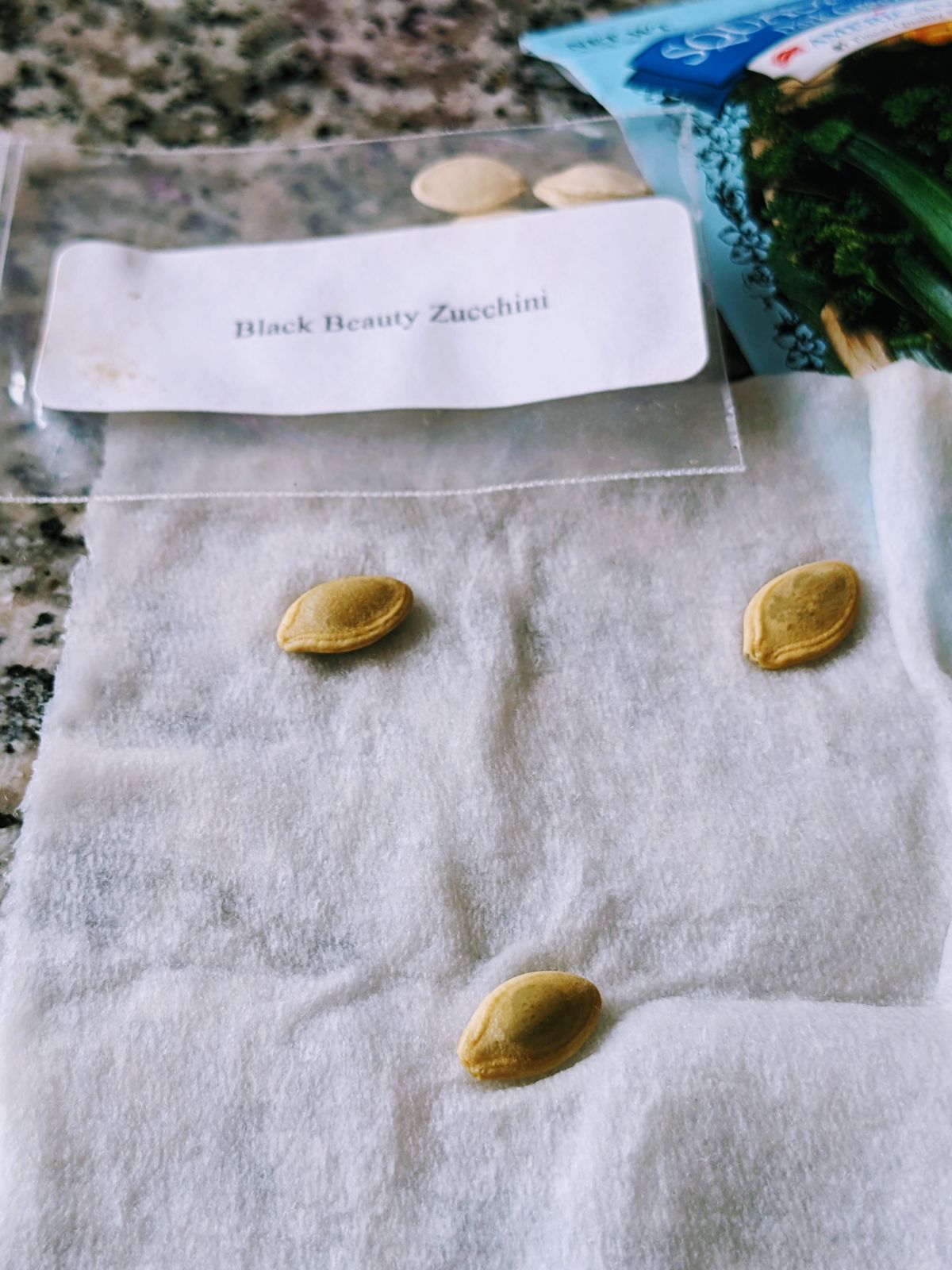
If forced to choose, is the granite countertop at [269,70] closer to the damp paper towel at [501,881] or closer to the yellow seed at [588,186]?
the yellow seed at [588,186]

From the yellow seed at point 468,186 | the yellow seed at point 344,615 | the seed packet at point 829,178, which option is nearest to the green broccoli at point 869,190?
the seed packet at point 829,178

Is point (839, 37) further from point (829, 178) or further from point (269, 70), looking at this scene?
point (269, 70)

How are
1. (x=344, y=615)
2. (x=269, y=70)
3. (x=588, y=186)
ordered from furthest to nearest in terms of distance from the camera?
(x=269, y=70) < (x=588, y=186) < (x=344, y=615)

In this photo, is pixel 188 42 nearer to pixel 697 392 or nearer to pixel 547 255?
pixel 547 255

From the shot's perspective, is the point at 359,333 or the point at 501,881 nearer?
the point at 501,881

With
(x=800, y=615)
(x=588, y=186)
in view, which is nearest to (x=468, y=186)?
(x=588, y=186)

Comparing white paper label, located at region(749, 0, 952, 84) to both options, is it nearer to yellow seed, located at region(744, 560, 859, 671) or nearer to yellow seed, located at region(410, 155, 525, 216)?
yellow seed, located at region(410, 155, 525, 216)
